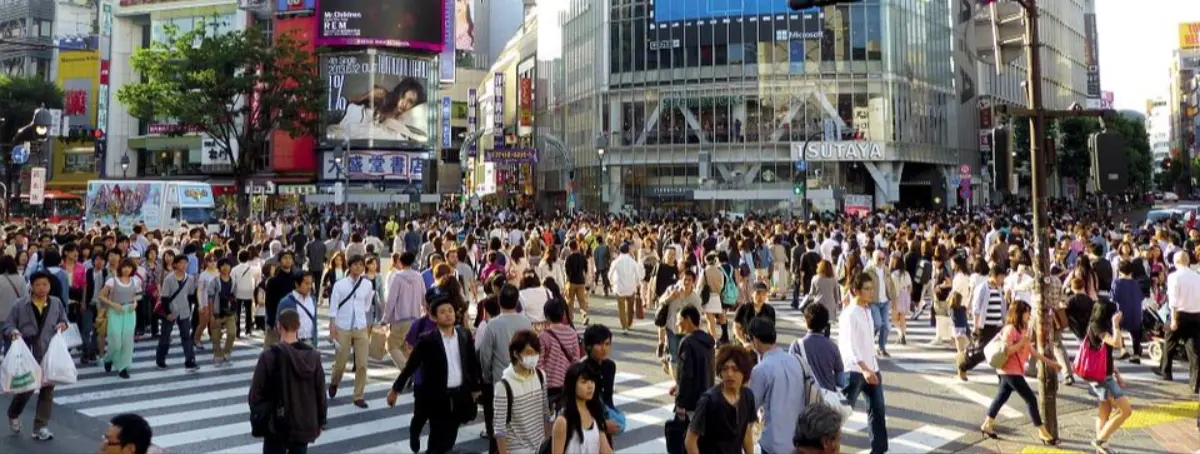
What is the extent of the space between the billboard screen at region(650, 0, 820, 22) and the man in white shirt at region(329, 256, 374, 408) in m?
45.4

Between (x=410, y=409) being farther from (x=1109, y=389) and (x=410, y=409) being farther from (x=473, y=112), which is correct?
(x=473, y=112)

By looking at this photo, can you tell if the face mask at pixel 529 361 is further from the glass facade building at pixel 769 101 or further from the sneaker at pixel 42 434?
the glass facade building at pixel 769 101

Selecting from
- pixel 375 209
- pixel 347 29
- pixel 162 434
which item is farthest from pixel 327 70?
pixel 162 434

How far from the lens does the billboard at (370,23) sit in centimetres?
6262

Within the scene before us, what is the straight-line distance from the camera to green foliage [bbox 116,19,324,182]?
38.7 meters

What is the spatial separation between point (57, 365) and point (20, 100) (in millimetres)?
81820

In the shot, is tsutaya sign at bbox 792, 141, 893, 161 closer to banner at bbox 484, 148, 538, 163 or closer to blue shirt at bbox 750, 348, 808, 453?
banner at bbox 484, 148, 538, 163

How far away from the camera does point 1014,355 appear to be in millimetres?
7805

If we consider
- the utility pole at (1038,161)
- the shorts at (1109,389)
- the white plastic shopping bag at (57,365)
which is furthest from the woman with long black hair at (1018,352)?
the white plastic shopping bag at (57,365)

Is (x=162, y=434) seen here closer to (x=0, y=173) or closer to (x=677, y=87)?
(x=677, y=87)

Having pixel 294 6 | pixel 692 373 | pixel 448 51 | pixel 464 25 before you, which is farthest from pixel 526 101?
pixel 692 373

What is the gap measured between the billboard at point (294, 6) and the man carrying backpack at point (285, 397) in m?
66.5

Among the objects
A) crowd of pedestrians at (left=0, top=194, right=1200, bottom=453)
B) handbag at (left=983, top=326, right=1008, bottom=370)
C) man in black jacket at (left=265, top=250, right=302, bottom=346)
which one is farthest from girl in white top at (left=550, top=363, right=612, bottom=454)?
man in black jacket at (left=265, top=250, right=302, bottom=346)

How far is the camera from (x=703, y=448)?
4.97 metres
